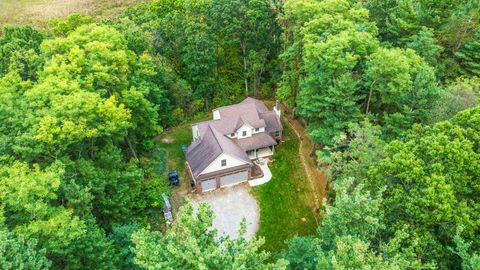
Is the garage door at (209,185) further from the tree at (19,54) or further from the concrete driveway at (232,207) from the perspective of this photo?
the tree at (19,54)

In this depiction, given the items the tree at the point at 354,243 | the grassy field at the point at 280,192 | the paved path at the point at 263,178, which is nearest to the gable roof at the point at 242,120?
the grassy field at the point at 280,192

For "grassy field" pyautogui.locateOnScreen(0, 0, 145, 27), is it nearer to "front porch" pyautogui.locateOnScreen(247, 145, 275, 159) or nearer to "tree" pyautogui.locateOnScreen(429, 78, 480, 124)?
"front porch" pyautogui.locateOnScreen(247, 145, 275, 159)

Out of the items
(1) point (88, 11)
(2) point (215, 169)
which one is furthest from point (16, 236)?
(1) point (88, 11)

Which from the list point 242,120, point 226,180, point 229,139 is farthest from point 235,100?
point 226,180

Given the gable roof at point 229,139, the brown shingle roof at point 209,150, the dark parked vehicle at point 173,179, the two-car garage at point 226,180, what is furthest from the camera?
the dark parked vehicle at point 173,179

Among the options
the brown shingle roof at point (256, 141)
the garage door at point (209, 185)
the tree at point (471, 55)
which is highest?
the tree at point (471, 55)

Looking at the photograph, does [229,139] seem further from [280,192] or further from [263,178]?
[280,192]

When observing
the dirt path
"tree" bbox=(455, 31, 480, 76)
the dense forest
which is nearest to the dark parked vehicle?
the dense forest
